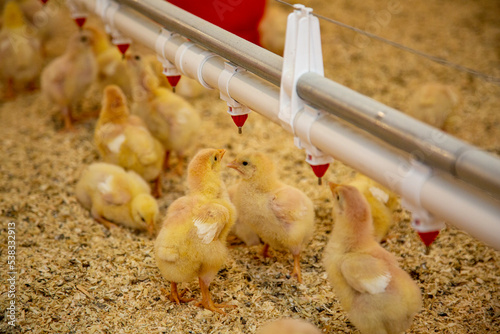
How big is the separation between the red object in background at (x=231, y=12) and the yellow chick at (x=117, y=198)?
0.98 metres

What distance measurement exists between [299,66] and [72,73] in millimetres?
2323

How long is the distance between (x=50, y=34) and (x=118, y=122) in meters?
2.12

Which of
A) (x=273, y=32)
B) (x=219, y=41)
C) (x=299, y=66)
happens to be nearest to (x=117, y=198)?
(x=219, y=41)

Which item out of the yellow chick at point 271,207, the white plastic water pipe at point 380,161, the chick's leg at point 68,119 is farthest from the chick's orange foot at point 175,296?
the chick's leg at point 68,119

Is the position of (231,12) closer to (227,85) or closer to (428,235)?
(227,85)

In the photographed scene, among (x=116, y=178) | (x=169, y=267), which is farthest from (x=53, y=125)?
(x=169, y=267)

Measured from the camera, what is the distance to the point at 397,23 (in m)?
5.08

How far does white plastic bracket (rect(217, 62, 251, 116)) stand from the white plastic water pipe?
22 millimetres

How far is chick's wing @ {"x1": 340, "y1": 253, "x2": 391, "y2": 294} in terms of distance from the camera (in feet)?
5.64

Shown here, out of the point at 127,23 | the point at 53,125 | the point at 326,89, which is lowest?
the point at 53,125

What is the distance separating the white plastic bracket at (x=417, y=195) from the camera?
1.33 meters

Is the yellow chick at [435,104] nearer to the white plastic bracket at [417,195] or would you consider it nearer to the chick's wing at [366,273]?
the chick's wing at [366,273]

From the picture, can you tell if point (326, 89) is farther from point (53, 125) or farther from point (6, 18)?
point (6, 18)

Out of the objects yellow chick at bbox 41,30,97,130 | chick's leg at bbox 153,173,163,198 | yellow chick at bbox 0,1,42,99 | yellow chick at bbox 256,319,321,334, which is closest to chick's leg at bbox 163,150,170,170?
chick's leg at bbox 153,173,163,198
